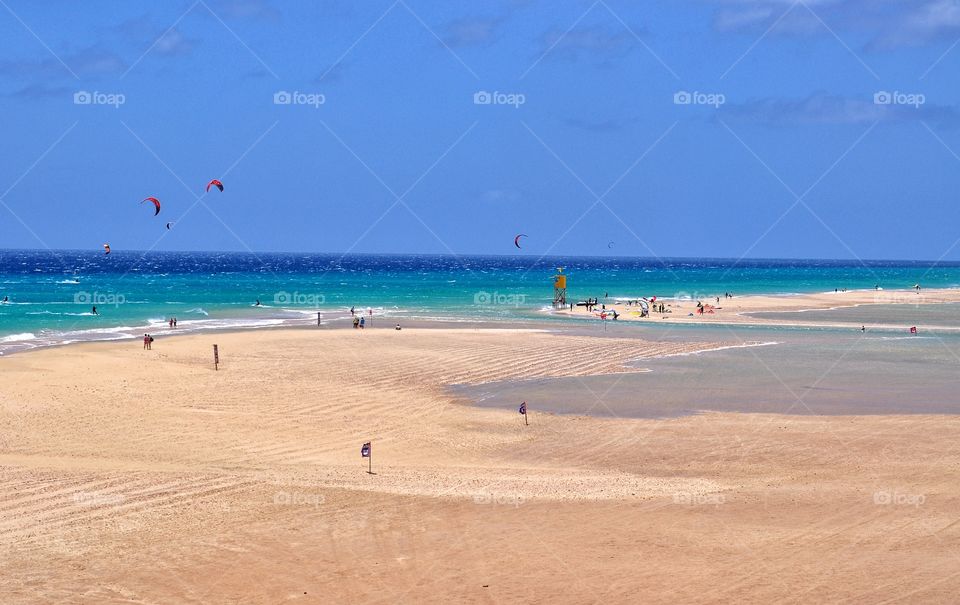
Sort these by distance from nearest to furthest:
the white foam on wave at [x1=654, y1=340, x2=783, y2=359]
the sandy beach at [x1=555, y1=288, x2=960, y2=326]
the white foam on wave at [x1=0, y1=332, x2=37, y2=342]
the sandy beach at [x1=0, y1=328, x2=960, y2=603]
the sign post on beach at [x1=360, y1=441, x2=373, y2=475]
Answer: the sandy beach at [x1=0, y1=328, x2=960, y2=603] < the sign post on beach at [x1=360, y1=441, x2=373, y2=475] < the white foam on wave at [x1=654, y1=340, x2=783, y2=359] < the white foam on wave at [x1=0, y1=332, x2=37, y2=342] < the sandy beach at [x1=555, y1=288, x2=960, y2=326]

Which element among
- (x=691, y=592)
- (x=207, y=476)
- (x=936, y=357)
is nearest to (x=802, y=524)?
(x=691, y=592)

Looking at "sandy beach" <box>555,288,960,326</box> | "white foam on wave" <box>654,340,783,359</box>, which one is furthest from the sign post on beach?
"sandy beach" <box>555,288,960,326</box>

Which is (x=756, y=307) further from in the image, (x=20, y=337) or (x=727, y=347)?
(x=20, y=337)

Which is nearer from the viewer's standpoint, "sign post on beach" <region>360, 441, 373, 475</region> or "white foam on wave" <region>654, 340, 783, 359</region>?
"sign post on beach" <region>360, 441, 373, 475</region>

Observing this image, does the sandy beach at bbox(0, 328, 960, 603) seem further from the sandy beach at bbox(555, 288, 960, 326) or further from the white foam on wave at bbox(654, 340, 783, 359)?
the sandy beach at bbox(555, 288, 960, 326)

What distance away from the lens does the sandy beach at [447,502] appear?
11.4 meters

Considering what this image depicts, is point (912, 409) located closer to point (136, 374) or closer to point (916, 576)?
point (916, 576)

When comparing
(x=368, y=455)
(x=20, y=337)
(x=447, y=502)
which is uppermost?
(x=20, y=337)

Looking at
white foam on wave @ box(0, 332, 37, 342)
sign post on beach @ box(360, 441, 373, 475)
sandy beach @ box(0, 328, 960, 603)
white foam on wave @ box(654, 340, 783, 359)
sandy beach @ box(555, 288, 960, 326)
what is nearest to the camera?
sandy beach @ box(0, 328, 960, 603)

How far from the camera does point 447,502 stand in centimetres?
1474

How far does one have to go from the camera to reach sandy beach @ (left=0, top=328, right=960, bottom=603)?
11.4 meters

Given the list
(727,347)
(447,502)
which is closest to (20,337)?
(727,347)

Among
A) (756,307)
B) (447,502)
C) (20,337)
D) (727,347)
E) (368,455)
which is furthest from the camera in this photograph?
(756,307)

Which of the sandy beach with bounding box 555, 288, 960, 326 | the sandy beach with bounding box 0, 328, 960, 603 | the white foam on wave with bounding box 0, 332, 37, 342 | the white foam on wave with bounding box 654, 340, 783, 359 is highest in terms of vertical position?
the sandy beach with bounding box 555, 288, 960, 326
